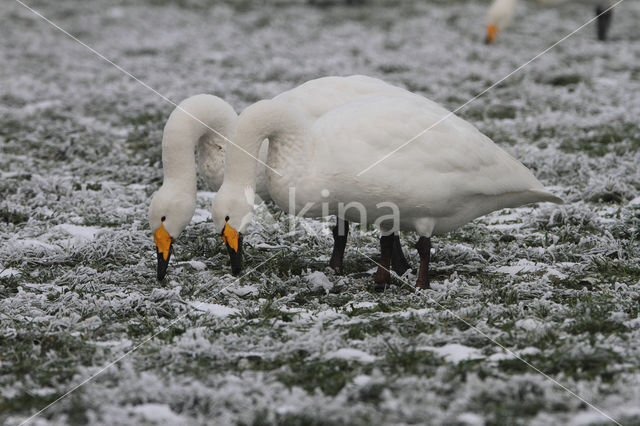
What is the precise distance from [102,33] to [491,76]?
8.19m

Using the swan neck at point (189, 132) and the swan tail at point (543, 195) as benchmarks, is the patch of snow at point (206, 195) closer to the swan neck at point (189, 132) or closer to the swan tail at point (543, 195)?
the swan neck at point (189, 132)

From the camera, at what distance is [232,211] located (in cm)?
524

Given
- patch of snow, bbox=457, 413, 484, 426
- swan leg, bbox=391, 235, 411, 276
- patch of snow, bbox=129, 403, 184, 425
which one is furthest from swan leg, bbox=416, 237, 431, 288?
patch of snow, bbox=129, 403, 184, 425

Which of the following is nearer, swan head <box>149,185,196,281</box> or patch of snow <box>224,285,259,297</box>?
swan head <box>149,185,196,281</box>

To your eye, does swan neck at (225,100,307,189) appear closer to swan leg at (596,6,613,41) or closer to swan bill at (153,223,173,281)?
swan bill at (153,223,173,281)

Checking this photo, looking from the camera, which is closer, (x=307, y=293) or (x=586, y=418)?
(x=586, y=418)

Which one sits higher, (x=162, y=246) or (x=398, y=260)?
(x=162, y=246)

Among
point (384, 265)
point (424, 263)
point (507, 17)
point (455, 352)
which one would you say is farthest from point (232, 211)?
point (507, 17)

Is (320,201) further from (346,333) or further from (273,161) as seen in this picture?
(346,333)

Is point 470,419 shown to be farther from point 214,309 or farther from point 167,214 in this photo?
point 167,214

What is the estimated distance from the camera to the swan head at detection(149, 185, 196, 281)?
5344mm

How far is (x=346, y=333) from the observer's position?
15.2ft

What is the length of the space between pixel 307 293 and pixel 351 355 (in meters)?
1.16

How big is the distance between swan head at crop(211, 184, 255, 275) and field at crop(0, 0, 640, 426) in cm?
43
